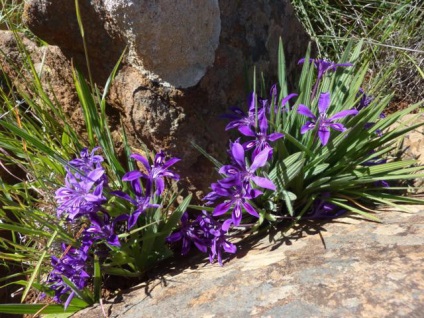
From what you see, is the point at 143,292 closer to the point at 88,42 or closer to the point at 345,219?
the point at 345,219

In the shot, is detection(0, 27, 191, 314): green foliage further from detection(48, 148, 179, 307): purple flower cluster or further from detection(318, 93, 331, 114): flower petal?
detection(318, 93, 331, 114): flower petal

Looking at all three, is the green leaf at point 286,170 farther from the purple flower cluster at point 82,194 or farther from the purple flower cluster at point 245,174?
the purple flower cluster at point 82,194

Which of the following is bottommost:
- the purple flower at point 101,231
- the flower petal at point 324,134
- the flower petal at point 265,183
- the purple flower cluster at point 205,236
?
the purple flower cluster at point 205,236

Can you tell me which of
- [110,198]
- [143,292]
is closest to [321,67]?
[110,198]

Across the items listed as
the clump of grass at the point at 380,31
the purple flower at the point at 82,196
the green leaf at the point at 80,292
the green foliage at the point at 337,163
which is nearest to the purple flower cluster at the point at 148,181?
the purple flower at the point at 82,196

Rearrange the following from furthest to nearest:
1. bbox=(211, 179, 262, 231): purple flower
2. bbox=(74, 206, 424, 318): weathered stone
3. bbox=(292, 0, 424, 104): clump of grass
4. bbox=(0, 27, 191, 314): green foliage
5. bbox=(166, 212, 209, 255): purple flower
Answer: bbox=(292, 0, 424, 104): clump of grass, bbox=(166, 212, 209, 255): purple flower, bbox=(0, 27, 191, 314): green foliage, bbox=(211, 179, 262, 231): purple flower, bbox=(74, 206, 424, 318): weathered stone

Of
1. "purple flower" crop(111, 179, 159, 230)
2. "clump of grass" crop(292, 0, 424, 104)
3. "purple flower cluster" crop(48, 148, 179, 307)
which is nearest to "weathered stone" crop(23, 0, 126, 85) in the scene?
"purple flower cluster" crop(48, 148, 179, 307)
